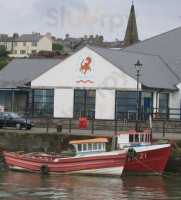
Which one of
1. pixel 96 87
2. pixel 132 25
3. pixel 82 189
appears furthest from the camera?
pixel 132 25

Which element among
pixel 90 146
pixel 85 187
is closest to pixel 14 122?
pixel 90 146

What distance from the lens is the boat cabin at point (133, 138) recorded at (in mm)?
33469

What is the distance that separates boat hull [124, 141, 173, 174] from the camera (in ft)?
106

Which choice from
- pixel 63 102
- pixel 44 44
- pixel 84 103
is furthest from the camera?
pixel 44 44

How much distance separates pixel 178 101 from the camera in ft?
168

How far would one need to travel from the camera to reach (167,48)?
58094 millimetres

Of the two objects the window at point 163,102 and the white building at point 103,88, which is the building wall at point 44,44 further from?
the window at point 163,102

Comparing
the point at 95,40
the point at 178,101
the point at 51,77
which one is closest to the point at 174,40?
the point at 178,101

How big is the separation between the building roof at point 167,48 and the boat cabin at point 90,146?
21328mm

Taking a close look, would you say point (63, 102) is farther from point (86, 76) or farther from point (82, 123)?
point (82, 123)

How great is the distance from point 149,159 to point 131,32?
4930 cm

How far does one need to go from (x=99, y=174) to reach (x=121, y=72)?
17390mm

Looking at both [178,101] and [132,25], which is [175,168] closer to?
[178,101]

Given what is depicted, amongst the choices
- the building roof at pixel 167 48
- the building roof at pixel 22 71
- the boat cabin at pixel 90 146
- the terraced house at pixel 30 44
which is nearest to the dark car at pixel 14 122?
the boat cabin at pixel 90 146
